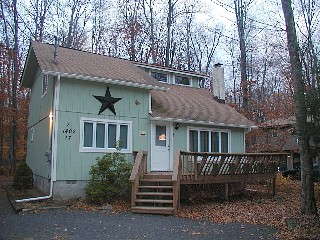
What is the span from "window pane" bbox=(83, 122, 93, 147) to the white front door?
262 cm

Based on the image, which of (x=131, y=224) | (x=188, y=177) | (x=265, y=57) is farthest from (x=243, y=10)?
(x=131, y=224)

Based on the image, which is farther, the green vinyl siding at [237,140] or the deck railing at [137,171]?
the green vinyl siding at [237,140]

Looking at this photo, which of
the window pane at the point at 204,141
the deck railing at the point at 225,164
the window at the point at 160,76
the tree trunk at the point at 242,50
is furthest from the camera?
the tree trunk at the point at 242,50

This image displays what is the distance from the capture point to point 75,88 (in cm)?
1164

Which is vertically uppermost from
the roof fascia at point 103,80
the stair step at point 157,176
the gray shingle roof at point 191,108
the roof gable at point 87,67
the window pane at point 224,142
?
the roof gable at point 87,67

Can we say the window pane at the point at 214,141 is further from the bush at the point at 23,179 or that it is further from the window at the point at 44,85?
the bush at the point at 23,179

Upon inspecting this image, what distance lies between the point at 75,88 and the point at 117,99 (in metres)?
1.62

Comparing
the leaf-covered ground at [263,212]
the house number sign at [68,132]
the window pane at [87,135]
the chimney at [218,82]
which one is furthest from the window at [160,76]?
the leaf-covered ground at [263,212]

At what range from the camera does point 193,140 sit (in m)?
14.4

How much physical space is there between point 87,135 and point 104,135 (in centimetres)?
63

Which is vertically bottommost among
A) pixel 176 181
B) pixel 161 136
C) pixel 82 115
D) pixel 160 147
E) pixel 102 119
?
pixel 176 181

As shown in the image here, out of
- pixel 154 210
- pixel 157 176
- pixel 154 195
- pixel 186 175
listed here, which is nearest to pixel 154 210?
pixel 154 210

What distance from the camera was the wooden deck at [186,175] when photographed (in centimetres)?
975

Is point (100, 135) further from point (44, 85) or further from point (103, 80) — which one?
point (44, 85)
